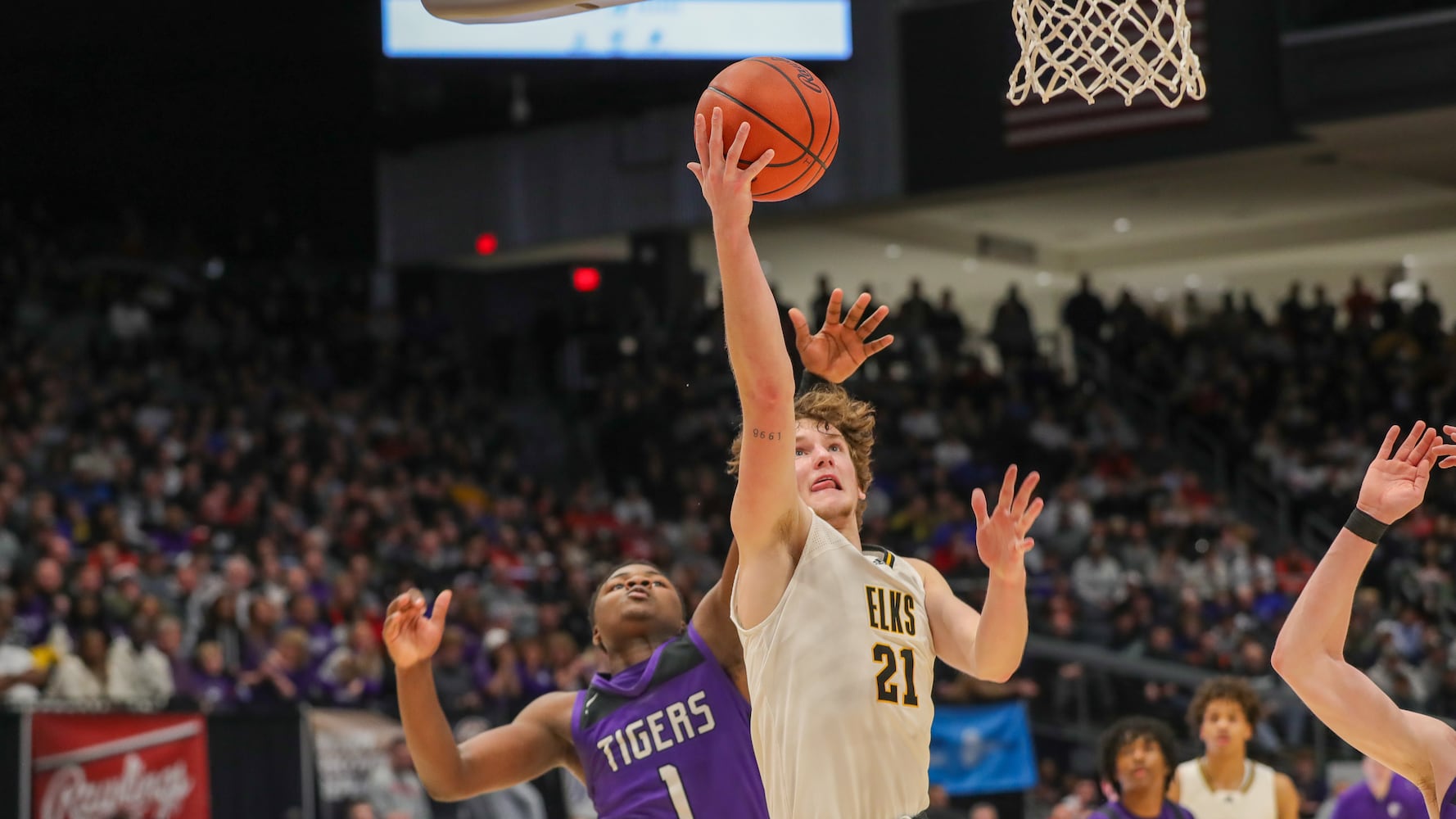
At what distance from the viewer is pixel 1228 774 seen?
277 inches

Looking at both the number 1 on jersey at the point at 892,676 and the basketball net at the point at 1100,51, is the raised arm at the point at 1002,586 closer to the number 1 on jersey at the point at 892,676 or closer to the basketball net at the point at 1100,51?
the number 1 on jersey at the point at 892,676

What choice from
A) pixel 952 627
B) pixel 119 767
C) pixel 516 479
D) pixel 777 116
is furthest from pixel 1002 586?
pixel 516 479

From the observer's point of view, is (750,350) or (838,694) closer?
(750,350)

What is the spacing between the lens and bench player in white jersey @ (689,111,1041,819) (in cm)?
337

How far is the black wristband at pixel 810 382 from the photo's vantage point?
4145 mm

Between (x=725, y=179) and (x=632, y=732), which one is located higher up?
(x=725, y=179)

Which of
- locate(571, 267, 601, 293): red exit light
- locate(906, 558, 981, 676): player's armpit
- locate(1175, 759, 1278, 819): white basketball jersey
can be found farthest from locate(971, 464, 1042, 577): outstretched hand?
locate(571, 267, 601, 293): red exit light

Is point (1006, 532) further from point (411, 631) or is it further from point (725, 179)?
point (411, 631)

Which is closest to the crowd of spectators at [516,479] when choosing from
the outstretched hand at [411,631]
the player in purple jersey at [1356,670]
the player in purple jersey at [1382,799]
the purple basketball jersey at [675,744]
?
the player in purple jersey at [1382,799]

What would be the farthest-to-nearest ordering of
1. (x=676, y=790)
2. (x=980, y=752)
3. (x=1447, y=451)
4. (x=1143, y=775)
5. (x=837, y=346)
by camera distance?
(x=980, y=752) → (x=1143, y=775) → (x=676, y=790) → (x=837, y=346) → (x=1447, y=451)

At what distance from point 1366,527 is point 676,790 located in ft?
6.40

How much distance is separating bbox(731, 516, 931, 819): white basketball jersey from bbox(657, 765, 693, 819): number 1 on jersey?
0.95 m

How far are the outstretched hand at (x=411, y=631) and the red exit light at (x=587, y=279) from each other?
64.2 feet

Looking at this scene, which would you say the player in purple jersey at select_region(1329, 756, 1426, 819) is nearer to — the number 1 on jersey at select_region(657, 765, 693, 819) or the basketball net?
the basketball net
